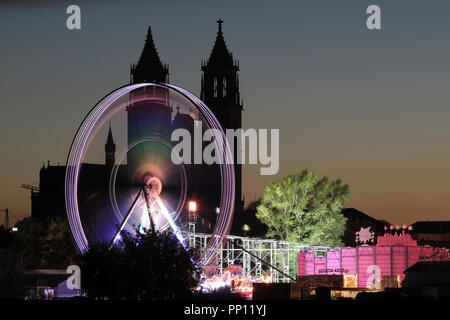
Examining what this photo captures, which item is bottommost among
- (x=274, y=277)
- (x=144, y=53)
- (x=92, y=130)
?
(x=274, y=277)

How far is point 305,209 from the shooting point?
89.2m

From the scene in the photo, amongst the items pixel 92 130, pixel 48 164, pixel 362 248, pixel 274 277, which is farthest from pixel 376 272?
pixel 48 164

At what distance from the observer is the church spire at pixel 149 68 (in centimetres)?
14162

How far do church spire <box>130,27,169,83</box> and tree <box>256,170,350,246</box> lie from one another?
186 feet

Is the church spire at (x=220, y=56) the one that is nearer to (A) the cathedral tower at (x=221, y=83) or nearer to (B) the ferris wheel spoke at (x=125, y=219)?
(A) the cathedral tower at (x=221, y=83)

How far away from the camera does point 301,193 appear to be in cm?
8906

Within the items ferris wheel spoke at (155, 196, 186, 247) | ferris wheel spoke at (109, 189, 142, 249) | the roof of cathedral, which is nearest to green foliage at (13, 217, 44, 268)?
ferris wheel spoke at (109, 189, 142, 249)

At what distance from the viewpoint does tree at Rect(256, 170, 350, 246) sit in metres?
87.2

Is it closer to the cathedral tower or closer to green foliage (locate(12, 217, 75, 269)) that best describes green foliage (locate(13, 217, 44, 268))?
green foliage (locate(12, 217, 75, 269))

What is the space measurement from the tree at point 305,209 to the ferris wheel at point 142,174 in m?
36.7

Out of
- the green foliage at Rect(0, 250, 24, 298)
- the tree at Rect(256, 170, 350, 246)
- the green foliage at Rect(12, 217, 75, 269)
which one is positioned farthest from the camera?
the green foliage at Rect(12, 217, 75, 269)

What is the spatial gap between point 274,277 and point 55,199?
5534cm
